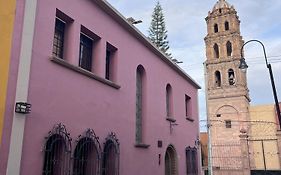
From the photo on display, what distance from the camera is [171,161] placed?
15453 millimetres

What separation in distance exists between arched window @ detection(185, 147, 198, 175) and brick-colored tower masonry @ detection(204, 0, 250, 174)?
64.1 ft

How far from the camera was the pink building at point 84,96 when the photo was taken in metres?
7.35

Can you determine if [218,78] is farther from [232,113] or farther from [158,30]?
[158,30]

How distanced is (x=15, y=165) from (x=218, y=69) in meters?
38.3

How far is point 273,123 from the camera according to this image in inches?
1518

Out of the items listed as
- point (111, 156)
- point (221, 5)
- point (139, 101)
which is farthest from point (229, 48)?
point (111, 156)

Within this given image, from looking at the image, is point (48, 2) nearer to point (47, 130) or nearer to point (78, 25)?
point (78, 25)

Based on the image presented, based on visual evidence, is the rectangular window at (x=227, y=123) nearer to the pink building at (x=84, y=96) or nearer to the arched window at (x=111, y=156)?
the pink building at (x=84, y=96)

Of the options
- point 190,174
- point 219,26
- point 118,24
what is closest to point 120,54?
point 118,24

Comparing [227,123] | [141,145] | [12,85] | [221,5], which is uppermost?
[221,5]

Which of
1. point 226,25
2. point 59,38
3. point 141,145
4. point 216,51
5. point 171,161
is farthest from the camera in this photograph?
point 216,51

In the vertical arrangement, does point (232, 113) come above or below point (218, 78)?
below

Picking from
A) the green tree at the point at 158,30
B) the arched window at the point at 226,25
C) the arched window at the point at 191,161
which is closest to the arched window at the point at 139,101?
the arched window at the point at 191,161

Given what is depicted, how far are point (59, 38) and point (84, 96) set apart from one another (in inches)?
72.3
